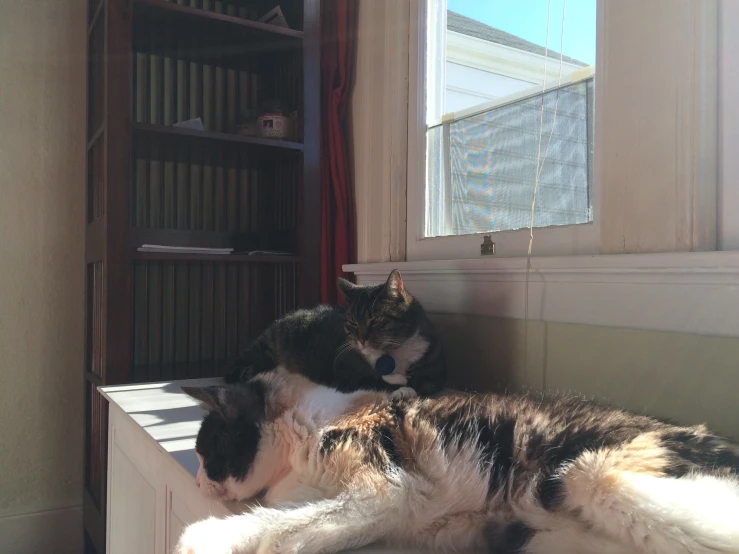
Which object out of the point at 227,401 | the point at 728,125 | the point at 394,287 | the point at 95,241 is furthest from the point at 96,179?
the point at 728,125

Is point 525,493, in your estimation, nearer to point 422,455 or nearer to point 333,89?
point 422,455

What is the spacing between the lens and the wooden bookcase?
171 centimetres

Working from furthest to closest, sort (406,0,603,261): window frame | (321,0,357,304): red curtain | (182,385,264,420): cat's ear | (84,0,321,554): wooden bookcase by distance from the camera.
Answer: (321,0,357,304): red curtain, (84,0,321,554): wooden bookcase, (406,0,603,261): window frame, (182,385,264,420): cat's ear

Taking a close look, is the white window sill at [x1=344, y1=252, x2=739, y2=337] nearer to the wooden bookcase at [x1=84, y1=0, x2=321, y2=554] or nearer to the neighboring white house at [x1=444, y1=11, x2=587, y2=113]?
the neighboring white house at [x1=444, y1=11, x2=587, y2=113]

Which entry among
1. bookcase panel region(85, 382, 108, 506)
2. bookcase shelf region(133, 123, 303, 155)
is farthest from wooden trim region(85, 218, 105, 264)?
bookcase panel region(85, 382, 108, 506)

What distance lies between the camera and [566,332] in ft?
3.70

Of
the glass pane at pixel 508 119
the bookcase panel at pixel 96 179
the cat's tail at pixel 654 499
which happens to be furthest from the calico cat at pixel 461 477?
the bookcase panel at pixel 96 179

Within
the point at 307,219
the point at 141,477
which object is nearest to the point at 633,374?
the point at 141,477

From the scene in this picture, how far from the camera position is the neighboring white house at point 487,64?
132 centimetres

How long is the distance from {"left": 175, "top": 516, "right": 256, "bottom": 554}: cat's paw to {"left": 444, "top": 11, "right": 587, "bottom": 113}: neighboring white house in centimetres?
113

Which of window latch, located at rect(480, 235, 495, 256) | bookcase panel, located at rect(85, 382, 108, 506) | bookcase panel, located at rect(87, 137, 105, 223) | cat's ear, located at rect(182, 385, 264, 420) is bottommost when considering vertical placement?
bookcase panel, located at rect(85, 382, 108, 506)

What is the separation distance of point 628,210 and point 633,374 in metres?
0.31

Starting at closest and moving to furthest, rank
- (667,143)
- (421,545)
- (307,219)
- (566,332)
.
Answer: (421,545) → (667,143) → (566,332) → (307,219)

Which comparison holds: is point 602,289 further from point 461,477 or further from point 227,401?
point 227,401
